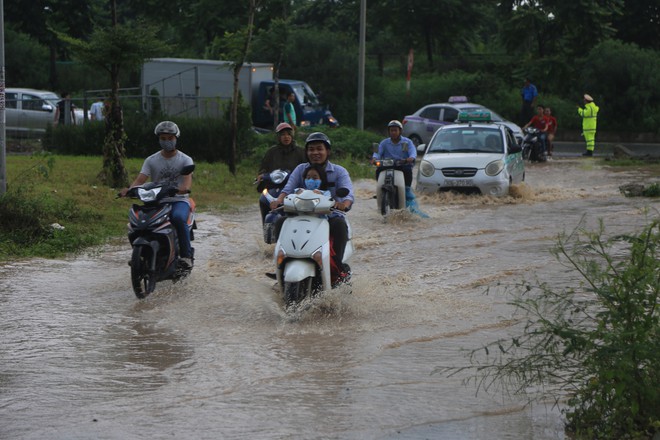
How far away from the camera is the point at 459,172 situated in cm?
1969

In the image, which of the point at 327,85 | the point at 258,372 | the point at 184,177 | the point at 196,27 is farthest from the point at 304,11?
the point at 258,372

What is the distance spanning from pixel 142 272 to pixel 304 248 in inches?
74.5

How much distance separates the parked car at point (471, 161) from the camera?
19672 mm

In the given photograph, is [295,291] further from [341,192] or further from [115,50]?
[115,50]

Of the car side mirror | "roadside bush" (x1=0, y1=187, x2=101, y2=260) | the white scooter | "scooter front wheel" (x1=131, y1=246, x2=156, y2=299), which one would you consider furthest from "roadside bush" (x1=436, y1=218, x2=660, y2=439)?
the car side mirror

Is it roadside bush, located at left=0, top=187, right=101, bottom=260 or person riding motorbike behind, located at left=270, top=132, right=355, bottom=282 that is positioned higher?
person riding motorbike behind, located at left=270, top=132, right=355, bottom=282

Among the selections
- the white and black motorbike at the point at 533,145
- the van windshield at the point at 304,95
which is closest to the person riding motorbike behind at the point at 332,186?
the white and black motorbike at the point at 533,145

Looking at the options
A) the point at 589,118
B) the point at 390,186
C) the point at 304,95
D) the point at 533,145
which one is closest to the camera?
the point at 390,186

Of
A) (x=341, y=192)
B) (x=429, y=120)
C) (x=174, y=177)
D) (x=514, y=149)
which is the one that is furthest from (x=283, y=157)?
(x=429, y=120)

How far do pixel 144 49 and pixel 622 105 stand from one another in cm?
2261

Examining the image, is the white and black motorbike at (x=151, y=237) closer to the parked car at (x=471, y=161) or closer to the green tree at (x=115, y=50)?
the green tree at (x=115, y=50)

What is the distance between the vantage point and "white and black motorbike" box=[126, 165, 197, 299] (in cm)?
1045

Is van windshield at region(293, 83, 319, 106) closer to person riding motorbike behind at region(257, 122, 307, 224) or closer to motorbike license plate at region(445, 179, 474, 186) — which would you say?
motorbike license plate at region(445, 179, 474, 186)

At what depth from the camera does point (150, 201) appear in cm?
1055
